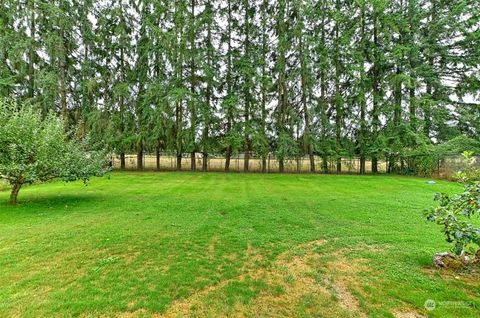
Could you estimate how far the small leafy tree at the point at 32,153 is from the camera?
23.5 feet

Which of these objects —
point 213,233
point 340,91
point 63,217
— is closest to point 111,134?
point 63,217

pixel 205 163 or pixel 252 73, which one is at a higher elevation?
pixel 252 73

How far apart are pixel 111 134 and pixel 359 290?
19.2 m

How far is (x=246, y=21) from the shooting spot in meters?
20.3

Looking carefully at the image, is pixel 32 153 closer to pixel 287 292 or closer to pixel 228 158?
pixel 287 292

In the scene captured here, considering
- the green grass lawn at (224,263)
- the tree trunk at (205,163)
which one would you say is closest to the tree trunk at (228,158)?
the tree trunk at (205,163)

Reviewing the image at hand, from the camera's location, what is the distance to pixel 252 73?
19.1 metres

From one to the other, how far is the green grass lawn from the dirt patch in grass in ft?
0.05

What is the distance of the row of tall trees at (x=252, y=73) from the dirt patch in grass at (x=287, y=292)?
14.5 meters

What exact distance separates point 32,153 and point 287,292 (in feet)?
26.7

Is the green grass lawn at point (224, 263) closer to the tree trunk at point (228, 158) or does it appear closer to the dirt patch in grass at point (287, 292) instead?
the dirt patch in grass at point (287, 292)

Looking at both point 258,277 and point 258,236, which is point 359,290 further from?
point 258,236

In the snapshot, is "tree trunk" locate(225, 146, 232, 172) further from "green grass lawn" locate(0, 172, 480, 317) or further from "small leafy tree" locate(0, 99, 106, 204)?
"green grass lawn" locate(0, 172, 480, 317)

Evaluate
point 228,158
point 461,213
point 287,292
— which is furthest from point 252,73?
point 287,292
